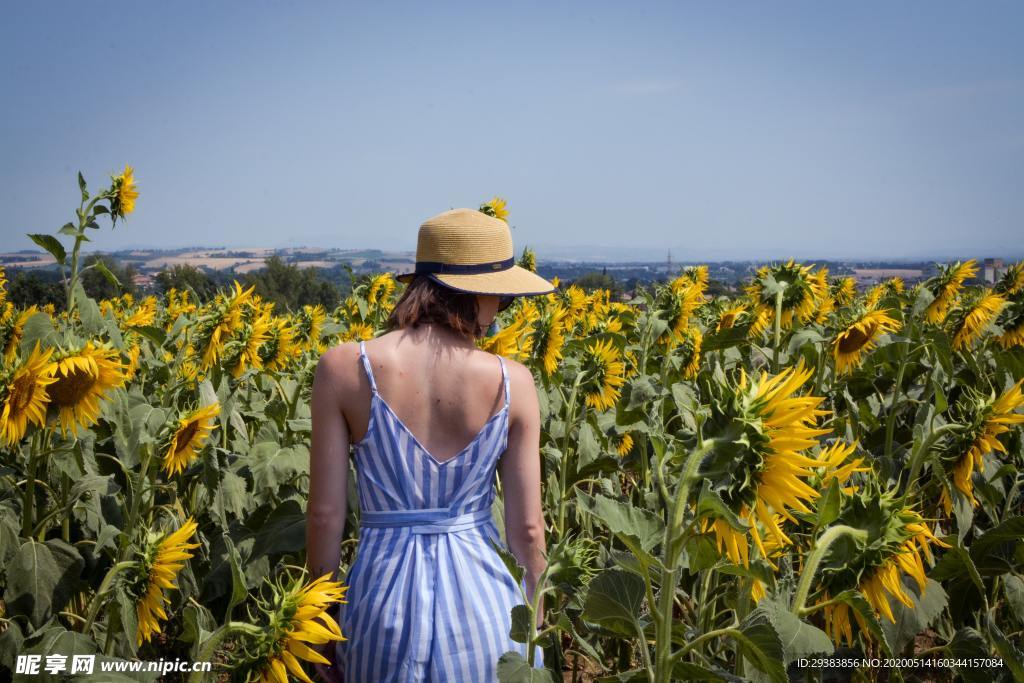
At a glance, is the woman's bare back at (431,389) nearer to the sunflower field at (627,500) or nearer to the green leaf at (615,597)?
the sunflower field at (627,500)

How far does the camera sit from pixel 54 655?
6.44 ft

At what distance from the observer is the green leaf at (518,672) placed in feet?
5.45

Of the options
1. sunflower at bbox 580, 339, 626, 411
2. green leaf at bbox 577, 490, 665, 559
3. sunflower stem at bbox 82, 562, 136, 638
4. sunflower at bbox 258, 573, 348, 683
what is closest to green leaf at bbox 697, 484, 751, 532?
green leaf at bbox 577, 490, 665, 559

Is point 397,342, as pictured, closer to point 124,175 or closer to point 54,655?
point 54,655

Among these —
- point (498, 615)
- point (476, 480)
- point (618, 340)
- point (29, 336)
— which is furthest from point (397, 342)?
point (618, 340)

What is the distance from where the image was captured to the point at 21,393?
230 cm

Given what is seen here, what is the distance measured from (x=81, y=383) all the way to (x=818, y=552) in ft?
7.08

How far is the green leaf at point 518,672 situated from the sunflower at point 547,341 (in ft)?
7.60

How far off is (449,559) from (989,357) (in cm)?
434

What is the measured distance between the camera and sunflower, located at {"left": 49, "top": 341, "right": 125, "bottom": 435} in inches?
95.0

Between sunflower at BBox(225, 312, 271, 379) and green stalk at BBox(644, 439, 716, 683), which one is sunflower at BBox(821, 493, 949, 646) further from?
sunflower at BBox(225, 312, 271, 379)

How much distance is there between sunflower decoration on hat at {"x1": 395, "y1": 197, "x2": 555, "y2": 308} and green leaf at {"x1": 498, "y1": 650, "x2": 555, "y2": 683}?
859 mm

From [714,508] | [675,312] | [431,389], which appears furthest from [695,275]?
[714,508]

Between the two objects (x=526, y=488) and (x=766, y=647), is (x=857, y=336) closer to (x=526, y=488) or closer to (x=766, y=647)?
(x=526, y=488)
